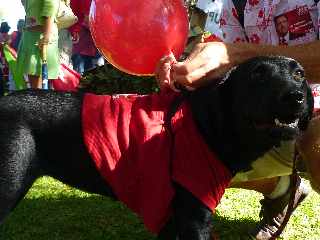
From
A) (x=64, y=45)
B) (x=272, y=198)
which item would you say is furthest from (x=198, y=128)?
(x=64, y=45)

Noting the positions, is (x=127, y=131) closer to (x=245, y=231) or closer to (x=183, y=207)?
(x=183, y=207)

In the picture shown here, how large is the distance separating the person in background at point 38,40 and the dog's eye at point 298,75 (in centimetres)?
263

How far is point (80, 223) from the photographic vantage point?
2963mm

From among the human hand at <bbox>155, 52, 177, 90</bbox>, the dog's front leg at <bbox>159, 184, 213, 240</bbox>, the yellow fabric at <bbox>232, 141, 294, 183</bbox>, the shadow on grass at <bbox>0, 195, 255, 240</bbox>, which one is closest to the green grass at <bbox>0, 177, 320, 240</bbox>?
the shadow on grass at <bbox>0, 195, 255, 240</bbox>

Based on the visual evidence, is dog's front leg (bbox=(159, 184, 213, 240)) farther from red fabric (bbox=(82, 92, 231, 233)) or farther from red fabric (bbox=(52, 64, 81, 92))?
red fabric (bbox=(52, 64, 81, 92))

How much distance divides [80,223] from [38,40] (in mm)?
1967

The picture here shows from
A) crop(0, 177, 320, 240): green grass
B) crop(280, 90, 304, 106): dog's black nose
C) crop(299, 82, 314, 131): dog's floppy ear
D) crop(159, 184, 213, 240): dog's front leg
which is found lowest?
crop(0, 177, 320, 240): green grass

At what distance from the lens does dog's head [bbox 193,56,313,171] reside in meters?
1.87

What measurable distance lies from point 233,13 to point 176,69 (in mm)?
896

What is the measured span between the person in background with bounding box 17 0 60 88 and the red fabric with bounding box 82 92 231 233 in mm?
2195

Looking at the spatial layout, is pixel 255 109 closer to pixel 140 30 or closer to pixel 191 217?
pixel 191 217

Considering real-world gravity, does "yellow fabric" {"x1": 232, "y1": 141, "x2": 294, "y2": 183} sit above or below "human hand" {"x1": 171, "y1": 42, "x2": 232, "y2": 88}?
below

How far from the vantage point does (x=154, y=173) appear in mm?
2037

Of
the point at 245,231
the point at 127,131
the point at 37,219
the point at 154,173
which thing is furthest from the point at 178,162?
the point at 37,219
